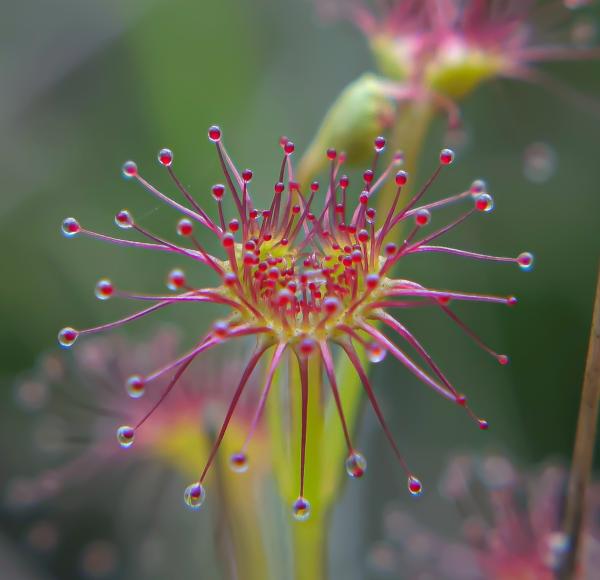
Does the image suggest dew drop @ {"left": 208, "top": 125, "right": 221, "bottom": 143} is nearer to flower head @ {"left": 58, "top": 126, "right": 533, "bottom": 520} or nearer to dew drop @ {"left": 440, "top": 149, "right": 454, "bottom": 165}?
flower head @ {"left": 58, "top": 126, "right": 533, "bottom": 520}

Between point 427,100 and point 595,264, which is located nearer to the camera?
point 427,100

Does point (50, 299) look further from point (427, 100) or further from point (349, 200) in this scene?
point (427, 100)

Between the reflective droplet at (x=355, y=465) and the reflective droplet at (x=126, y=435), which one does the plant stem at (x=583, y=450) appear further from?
the reflective droplet at (x=126, y=435)

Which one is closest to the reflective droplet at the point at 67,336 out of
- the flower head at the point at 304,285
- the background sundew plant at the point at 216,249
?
the flower head at the point at 304,285

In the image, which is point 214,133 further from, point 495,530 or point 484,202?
point 495,530

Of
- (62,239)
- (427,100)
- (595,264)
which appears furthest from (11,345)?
(595,264)

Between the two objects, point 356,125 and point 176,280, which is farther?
point 356,125

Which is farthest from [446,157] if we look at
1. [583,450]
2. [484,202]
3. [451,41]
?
[451,41]
